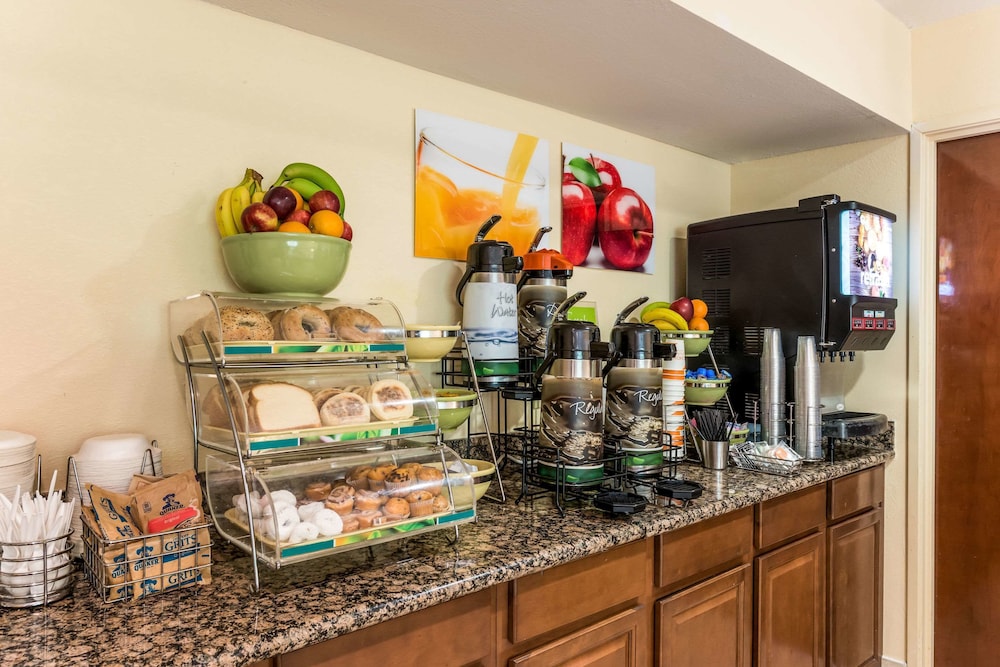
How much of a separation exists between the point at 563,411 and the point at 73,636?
109cm

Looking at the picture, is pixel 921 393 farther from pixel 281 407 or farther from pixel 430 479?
pixel 281 407

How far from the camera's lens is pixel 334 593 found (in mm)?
1094

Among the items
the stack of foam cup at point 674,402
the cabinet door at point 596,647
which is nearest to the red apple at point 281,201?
the cabinet door at point 596,647

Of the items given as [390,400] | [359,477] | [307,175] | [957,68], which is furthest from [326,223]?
[957,68]

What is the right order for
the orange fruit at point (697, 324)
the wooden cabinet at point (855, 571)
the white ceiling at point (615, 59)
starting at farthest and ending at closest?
1. the orange fruit at point (697, 324)
2. the wooden cabinet at point (855, 571)
3. the white ceiling at point (615, 59)

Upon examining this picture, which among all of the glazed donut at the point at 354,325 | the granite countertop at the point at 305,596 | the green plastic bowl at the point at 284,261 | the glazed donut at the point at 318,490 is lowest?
the granite countertop at the point at 305,596

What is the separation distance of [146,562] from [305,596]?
26cm

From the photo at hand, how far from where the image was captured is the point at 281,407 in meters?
1.20

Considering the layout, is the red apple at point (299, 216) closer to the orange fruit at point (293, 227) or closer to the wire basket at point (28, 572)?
the orange fruit at point (293, 227)

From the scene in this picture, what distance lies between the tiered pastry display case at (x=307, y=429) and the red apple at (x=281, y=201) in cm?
18

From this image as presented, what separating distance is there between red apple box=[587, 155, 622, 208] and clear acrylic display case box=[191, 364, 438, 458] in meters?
1.28

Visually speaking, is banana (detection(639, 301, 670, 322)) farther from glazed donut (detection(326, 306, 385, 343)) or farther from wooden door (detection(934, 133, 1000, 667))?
glazed donut (detection(326, 306, 385, 343))

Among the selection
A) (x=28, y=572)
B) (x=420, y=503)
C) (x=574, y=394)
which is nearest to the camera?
(x=28, y=572)

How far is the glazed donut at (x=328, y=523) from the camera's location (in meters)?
1.13
